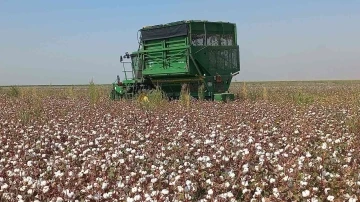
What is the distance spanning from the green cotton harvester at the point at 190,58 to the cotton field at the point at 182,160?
6.94 meters

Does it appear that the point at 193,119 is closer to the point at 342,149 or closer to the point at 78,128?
the point at 78,128

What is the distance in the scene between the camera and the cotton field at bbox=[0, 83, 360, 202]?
213 inches

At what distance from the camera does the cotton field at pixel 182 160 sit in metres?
A: 5.40

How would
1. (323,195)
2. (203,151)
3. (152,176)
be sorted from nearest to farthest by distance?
(323,195), (152,176), (203,151)

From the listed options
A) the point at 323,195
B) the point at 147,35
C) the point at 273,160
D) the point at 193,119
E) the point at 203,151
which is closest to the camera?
the point at 323,195

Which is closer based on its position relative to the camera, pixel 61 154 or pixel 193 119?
pixel 61 154

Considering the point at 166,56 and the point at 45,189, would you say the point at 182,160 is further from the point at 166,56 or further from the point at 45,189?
the point at 166,56

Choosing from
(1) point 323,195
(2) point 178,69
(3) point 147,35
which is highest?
(3) point 147,35

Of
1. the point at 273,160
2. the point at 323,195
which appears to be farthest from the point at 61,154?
the point at 323,195

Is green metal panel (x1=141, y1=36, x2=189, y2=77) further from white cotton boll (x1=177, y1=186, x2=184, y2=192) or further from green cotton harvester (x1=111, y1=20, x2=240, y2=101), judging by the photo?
white cotton boll (x1=177, y1=186, x2=184, y2=192)

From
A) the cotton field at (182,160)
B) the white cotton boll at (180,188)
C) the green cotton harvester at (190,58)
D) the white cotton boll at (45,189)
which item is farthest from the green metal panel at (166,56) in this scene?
the white cotton boll at (45,189)

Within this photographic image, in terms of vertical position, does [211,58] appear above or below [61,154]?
above

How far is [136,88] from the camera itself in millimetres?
22328

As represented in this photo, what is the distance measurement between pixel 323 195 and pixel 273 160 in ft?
5.33
